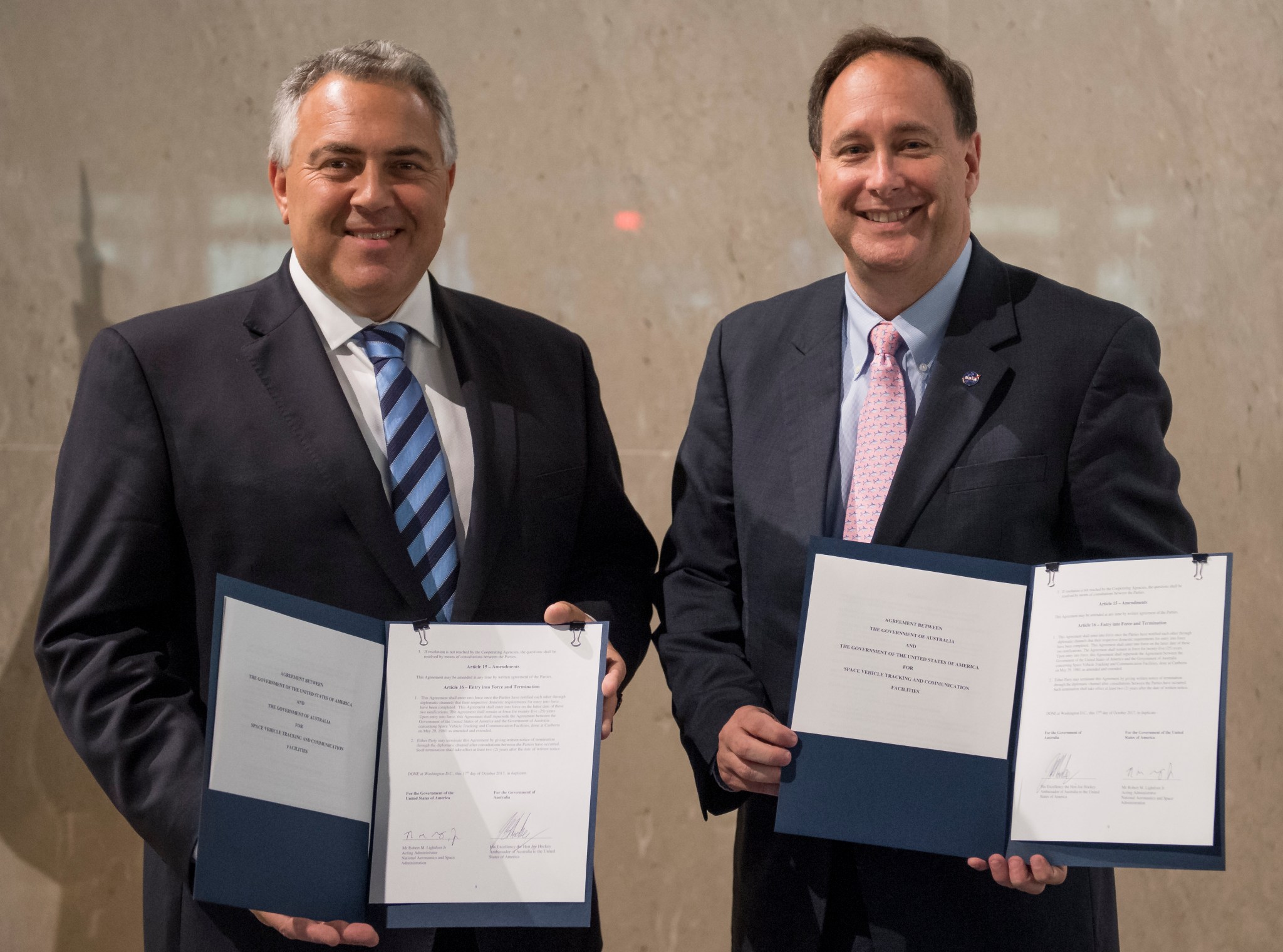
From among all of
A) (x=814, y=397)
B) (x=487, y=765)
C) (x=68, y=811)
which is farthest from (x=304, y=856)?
(x=68, y=811)

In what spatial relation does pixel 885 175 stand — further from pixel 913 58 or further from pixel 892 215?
pixel 913 58

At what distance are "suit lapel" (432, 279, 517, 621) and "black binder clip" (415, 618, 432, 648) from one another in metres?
0.14

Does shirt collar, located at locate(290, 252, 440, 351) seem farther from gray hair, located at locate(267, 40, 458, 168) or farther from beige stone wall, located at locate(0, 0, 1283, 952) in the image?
beige stone wall, located at locate(0, 0, 1283, 952)

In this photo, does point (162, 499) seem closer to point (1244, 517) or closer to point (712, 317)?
point (712, 317)

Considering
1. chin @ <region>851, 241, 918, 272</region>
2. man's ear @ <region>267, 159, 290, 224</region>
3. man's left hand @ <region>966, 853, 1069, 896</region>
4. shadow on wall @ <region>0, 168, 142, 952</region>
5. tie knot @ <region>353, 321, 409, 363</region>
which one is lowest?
shadow on wall @ <region>0, 168, 142, 952</region>

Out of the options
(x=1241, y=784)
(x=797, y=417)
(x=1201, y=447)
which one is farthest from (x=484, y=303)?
(x=1241, y=784)

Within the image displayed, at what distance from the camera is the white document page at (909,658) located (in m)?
1.63

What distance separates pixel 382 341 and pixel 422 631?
1.80 ft

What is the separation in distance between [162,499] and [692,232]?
6.52 ft

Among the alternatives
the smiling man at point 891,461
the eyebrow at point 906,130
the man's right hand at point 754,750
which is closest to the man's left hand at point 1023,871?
the smiling man at point 891,461

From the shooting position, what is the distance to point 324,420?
180 cm

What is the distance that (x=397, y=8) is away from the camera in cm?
329

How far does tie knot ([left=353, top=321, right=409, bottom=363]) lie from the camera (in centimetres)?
191
